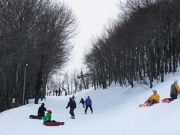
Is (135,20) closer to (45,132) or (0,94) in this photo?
(0,94)

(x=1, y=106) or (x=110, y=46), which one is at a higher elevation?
(x=110, y=46)

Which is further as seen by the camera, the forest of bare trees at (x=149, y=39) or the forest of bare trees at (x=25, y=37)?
the forest of bare trees at (x=149, y=39)

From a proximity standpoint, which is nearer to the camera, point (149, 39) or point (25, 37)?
point (25, 37)

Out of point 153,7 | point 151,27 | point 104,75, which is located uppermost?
point 153,7

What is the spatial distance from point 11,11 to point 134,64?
2145 cm

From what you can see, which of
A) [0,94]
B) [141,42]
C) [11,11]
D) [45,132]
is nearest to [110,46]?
[141,42]

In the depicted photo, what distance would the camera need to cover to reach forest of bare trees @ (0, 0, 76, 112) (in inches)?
736

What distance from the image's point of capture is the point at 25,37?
814 inches

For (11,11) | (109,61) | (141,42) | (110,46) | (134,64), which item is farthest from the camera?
(109,61)

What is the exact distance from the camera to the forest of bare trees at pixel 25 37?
61.4 ft

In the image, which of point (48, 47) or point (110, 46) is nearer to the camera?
point (48, 47)

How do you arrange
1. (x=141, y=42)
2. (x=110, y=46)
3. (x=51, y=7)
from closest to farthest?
(x=51, y=7) → (x=141, y=42) → (x=110, y=46)

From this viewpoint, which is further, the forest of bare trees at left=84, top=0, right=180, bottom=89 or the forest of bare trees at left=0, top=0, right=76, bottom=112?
the forest of bare trees at left=84, top=0, right=180, bottom=89

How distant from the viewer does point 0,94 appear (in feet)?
98.3
